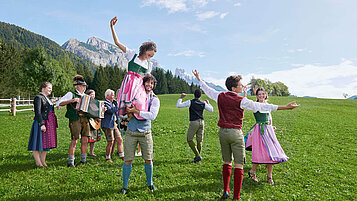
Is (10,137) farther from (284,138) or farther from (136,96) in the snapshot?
(284,138)

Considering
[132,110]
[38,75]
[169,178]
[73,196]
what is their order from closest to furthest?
[132,110] → [73,196] → [169,178] → [38,75]

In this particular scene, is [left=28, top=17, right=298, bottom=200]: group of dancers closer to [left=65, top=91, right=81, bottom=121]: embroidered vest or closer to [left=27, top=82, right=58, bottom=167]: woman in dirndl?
[left=65, top=91, right=81, bottom=121]: embroidered vest

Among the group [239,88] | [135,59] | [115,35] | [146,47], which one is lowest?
[239,88]

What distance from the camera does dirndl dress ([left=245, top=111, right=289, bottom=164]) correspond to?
17.8ft

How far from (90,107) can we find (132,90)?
319 cm

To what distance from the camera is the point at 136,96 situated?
4.34 meters

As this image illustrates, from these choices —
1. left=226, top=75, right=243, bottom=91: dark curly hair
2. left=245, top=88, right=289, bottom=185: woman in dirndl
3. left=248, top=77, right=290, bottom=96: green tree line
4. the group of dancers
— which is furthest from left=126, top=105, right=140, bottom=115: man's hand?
left=248, top=77, right=290, bottom=96: green tree line

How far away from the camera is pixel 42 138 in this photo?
6484 millimetres

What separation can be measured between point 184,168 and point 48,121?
15.8 ft

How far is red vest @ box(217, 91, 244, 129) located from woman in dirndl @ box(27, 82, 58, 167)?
18.2 feet

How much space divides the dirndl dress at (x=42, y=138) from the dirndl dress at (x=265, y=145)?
6.36 metres

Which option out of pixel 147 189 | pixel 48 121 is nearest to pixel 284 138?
pixel 147 189

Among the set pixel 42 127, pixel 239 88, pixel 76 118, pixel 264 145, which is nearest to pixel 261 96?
pixel 264 145

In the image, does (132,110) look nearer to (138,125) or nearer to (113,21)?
(138,125)
